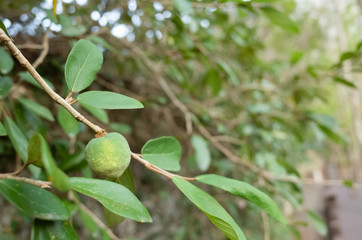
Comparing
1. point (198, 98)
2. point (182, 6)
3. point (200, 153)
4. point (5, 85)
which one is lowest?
point (198, 98)

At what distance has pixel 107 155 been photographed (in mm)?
310

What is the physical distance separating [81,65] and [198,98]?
1.18 meters

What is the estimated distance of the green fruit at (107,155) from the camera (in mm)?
311

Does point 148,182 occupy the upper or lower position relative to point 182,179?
lower

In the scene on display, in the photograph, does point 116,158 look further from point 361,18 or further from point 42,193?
point 361,18

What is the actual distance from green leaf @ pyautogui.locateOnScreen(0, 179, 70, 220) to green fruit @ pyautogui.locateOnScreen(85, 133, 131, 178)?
55 millimetres

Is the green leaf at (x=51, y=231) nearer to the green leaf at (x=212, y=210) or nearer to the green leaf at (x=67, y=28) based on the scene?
the green leaf at (x=212, y=210)

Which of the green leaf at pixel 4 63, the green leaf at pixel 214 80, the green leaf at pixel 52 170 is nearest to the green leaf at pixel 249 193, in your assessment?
the green leaf at pixel 52 170

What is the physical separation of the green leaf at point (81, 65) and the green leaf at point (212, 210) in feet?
0.57

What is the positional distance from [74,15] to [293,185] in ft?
2.73

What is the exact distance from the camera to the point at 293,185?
2.73 feet

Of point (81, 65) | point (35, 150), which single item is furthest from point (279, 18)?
point (35, 150)

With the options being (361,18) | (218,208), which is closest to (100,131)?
(218,208)

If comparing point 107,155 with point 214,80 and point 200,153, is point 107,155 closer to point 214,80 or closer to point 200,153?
point 200,153
